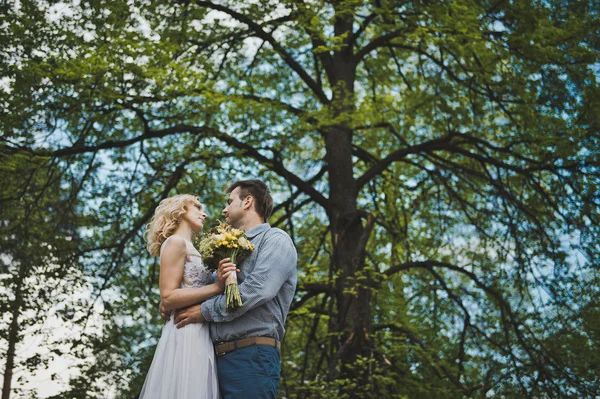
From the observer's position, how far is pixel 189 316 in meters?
3.55

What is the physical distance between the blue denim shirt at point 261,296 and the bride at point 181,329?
0.09 metres

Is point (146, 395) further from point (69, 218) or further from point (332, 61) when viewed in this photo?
point (332, 61)

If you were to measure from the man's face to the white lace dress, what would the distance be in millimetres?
536

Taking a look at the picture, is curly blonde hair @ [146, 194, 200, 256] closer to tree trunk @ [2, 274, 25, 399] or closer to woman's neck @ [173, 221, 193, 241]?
woman's neck @ [173, 221, 193, 241]

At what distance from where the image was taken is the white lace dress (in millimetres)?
3420

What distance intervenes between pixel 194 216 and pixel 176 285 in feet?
1.54

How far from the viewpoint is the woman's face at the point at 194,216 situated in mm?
3986

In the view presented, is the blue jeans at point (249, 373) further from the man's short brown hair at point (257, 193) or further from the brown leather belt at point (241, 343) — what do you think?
the man's short brown hair at point (257, 193)

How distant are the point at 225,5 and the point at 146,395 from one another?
7.61 m

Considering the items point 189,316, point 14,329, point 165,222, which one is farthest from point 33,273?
point 189,316

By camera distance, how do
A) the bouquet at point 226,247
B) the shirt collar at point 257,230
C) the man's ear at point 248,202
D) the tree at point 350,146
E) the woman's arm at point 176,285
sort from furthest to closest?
the tree at point 350,146, the man's ear at point 248,202, the shirt collar at point 257,230, the woman's arm at point 176,285, the bouquet at point 226,247

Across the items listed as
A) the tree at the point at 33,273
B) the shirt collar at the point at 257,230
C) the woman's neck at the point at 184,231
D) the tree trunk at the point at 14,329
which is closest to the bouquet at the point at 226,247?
the shirt collar at the point at 257,230

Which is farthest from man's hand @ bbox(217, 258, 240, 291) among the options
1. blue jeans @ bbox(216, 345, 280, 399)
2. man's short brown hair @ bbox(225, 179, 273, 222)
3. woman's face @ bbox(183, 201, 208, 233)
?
woman's face @ bbox(183, 201, 208, 233)

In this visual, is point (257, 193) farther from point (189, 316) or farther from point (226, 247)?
point (189, 316)
